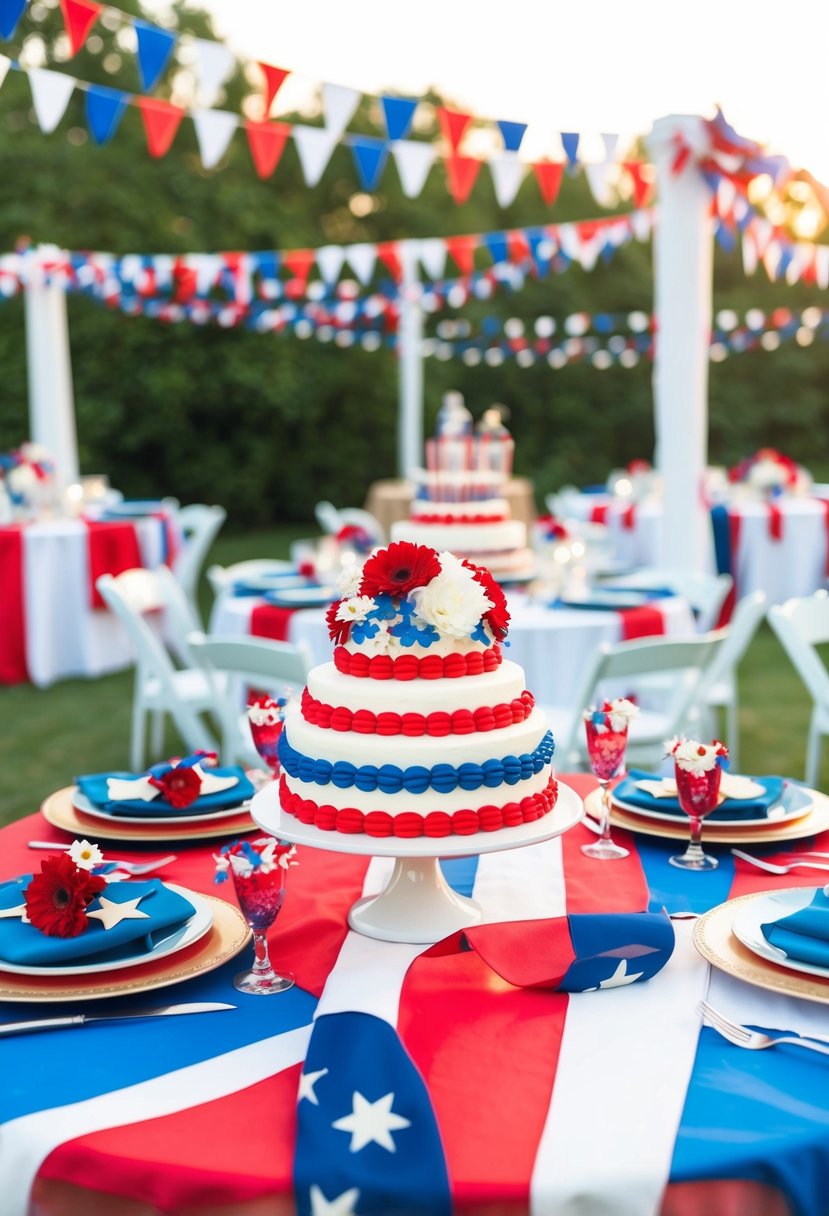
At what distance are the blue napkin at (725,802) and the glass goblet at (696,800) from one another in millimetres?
101

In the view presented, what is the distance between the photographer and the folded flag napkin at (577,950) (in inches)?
56.9

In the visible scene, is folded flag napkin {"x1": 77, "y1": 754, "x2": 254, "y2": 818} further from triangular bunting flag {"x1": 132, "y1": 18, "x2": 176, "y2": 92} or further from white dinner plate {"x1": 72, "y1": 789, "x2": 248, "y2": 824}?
triangular bunting flag {"x1": 132, "y1": 18, "x2": 176, "y2": 92}

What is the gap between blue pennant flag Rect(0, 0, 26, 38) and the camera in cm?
335

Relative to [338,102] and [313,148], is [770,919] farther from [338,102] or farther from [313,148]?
[313,148]

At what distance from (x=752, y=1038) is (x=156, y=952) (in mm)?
715

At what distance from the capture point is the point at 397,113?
4.78m

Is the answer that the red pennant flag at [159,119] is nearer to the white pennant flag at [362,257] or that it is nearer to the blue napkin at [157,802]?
the blue napkin at [157,802]

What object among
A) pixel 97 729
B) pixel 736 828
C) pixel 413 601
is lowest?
pixel 97 729

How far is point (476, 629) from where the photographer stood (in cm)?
169

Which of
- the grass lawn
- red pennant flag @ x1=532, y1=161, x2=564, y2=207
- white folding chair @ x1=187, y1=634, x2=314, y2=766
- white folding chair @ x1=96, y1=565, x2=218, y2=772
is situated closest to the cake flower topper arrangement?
white folding chair @ x1=187, y1=634, x2=314, y2=766

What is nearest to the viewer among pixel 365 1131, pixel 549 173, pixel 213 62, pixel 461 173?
pixel 365 1131

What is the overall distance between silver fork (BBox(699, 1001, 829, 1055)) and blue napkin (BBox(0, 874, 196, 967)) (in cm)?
68

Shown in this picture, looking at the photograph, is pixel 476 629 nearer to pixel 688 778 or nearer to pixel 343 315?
pixel 688 778

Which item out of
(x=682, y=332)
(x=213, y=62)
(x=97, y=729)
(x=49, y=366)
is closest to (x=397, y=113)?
(x=213, y=62)
